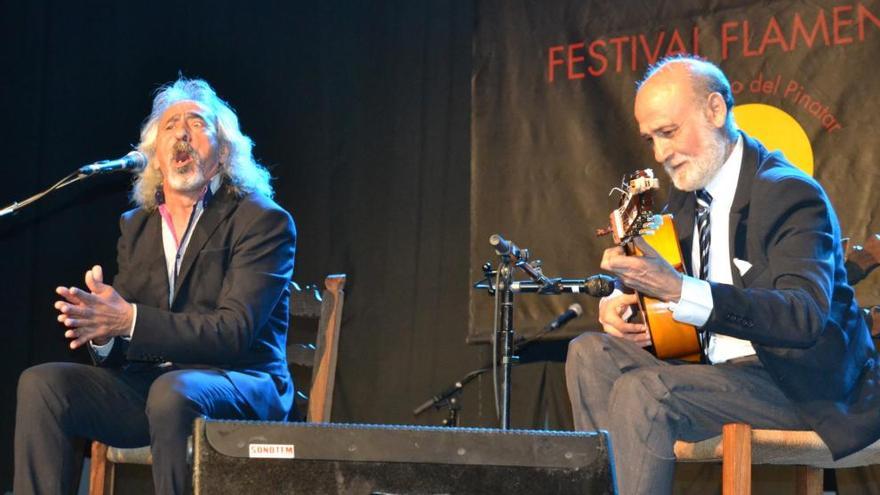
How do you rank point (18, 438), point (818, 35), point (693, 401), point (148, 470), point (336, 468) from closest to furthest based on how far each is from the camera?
point (336, 468) → point (693, 401) → point (18, 438) → point (818, 35) → point (148, 470)

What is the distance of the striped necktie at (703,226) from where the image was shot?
3113 millimetres

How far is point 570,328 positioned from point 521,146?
786 millimetres

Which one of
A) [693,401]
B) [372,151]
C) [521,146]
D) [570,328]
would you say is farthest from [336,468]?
[372,151]

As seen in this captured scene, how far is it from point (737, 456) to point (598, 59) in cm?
204

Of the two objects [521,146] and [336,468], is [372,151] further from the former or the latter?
[336,468]

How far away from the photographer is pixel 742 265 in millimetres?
2965

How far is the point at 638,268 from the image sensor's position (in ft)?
8.66

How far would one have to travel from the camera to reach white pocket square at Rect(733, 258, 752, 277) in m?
2.95

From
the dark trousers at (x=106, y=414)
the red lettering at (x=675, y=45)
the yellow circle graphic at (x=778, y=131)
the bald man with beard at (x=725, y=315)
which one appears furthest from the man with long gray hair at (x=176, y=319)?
the yellow circle graphic at (x=778, y=131)

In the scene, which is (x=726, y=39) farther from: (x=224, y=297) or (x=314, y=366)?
(x=224, y=297)

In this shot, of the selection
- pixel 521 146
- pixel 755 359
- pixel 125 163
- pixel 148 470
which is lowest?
pixel 148 470

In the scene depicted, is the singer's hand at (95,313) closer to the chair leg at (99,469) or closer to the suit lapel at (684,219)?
the chair leg at (99,469)

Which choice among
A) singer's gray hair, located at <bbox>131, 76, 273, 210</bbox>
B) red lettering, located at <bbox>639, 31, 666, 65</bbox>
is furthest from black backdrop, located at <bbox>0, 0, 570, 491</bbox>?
singer's gray hair, located at <bbox>131, 76, 273, 210</bbox>

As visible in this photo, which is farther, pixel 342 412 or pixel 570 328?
pixel 342 412
